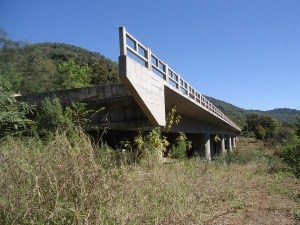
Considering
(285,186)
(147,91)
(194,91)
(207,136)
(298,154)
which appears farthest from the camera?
(207,136)

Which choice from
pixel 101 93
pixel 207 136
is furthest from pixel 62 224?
pixel 207 136

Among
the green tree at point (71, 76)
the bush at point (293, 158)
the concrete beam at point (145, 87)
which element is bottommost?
the bush at point (293, 158)

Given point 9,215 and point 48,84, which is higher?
point 48,84

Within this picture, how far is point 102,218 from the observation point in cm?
436

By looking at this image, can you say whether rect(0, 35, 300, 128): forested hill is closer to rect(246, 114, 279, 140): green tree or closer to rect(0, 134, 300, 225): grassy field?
rect(246, 114, 279, 140): green tree

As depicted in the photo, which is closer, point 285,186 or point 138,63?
point 285,186

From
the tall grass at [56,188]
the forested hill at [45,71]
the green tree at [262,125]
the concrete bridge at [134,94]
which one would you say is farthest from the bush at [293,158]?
the green tree at [262,125]

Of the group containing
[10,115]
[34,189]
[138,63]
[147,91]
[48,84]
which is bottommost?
[34,189]

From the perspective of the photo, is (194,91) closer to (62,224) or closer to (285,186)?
(285,186)

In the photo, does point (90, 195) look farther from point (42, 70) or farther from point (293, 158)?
point (42, 70)

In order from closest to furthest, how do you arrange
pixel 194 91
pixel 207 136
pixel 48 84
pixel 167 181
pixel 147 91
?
pixel 167 181 < pixel 147 91 < pixel 194 91 < pixel 207 136 < pixel 48 84

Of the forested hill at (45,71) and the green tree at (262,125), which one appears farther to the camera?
the green tree at (262,125)

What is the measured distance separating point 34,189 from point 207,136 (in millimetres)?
33824

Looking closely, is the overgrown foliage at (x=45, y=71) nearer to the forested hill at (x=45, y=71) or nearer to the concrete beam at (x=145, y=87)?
the forested hill at (x=45, y=71)
